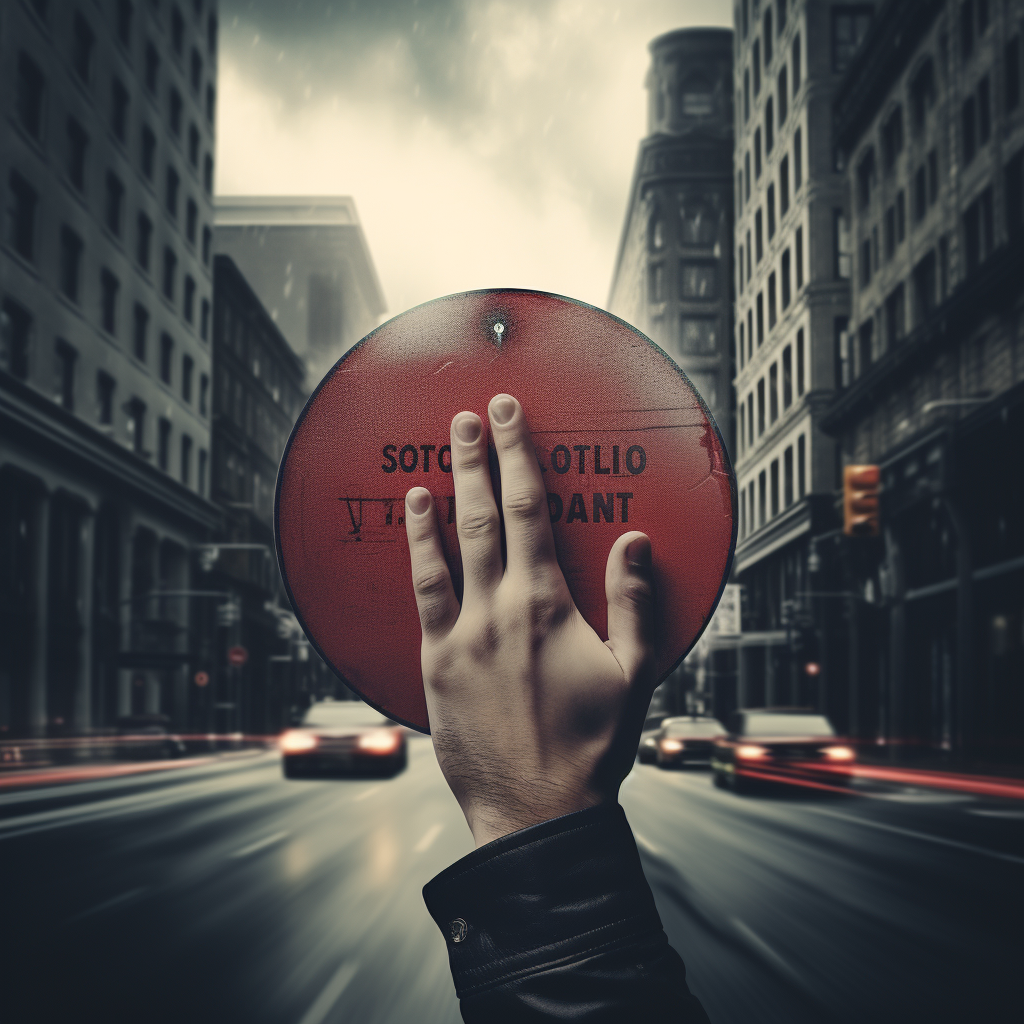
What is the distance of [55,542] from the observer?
113ft

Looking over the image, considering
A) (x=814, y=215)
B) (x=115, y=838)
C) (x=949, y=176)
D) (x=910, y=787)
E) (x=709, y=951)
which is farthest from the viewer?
(x=814, y=215)

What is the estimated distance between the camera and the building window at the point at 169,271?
142 feet

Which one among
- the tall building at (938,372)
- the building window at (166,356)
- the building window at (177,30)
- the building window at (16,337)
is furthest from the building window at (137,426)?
the tall building at (938,372)

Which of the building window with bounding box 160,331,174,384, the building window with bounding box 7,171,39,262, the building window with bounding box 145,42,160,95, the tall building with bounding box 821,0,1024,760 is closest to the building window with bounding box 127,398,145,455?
the building window with bounding box 160,331,174,384

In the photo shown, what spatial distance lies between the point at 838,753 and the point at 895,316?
67.0ft

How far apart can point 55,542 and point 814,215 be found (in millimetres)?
29710

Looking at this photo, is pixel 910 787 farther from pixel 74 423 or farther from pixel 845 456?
Result: pixel 74 423

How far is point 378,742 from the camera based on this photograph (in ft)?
80.2

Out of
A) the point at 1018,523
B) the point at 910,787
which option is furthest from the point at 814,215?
the point at 910,787

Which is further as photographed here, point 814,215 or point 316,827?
point 814,215

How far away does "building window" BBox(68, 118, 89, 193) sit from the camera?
3428 centimetres

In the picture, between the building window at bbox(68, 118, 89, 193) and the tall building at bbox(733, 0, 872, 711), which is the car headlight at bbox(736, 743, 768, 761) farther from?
the building window at bbox(68, 118, 89, 193)

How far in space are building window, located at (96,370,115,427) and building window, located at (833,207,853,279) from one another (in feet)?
87.4

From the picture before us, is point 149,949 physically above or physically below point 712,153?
below
